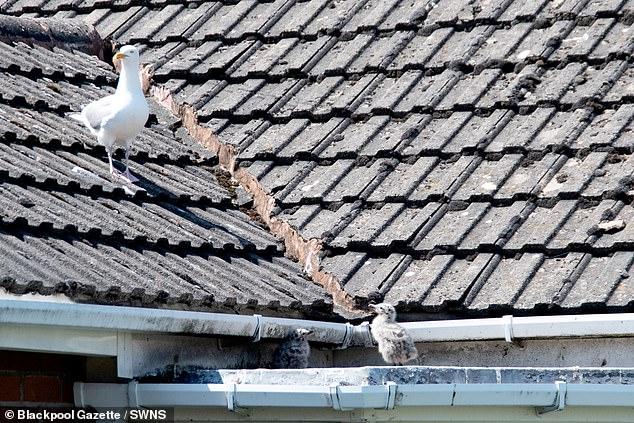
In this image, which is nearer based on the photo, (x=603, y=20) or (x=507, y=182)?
(x=507, y=182)

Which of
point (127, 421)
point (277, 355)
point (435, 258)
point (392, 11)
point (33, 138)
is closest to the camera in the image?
point (127, 421)

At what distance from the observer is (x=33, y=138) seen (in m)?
6.50

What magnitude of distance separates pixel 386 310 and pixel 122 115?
1753 mm

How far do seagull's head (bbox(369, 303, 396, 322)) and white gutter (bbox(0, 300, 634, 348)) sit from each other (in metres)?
0.08

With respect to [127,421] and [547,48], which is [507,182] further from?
[127,421]

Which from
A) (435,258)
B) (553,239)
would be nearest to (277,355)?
(435,258)

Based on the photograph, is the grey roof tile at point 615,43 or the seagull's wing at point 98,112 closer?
the seagull's wing at point 98,112

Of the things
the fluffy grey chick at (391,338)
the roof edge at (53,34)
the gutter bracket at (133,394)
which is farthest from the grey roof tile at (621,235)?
the roof edge at (53,34)

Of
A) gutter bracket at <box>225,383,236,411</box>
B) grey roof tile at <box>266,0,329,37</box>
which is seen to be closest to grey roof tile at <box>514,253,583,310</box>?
gutter bracket at <box>225,383,236,411</box>

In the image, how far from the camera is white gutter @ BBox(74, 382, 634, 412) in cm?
490

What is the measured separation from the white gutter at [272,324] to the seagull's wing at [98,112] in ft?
5.38

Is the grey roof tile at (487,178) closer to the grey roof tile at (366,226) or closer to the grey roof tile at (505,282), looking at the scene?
the grey roof tile at (366,226)

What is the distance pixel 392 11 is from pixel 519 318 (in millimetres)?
3079

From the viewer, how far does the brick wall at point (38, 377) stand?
511 centimetres
